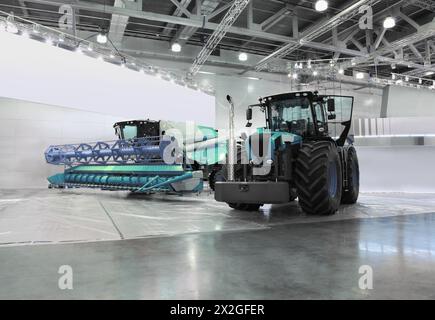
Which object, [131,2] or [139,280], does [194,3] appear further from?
[139,280]

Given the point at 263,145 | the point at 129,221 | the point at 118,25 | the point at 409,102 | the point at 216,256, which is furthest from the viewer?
the point at 409,102

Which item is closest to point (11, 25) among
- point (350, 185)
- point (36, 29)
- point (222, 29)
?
point (36, 29)

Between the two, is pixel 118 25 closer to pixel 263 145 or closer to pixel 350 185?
pixel 263 145

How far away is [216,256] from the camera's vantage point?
293 centimetres

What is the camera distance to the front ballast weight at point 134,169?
789 cm

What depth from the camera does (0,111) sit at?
1292cm

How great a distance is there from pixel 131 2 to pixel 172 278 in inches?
331

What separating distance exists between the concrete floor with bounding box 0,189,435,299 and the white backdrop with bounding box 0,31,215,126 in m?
5.13

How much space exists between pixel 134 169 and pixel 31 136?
22.7 ft

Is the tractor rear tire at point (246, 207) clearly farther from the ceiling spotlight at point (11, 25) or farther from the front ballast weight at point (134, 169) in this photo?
the ceiling spotlight at point (11, 25)

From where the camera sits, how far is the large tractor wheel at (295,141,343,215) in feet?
16.8

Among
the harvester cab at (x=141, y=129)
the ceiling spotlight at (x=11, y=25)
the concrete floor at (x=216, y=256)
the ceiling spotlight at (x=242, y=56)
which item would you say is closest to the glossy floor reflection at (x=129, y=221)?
the concrete floor at (x=216, y=256)
